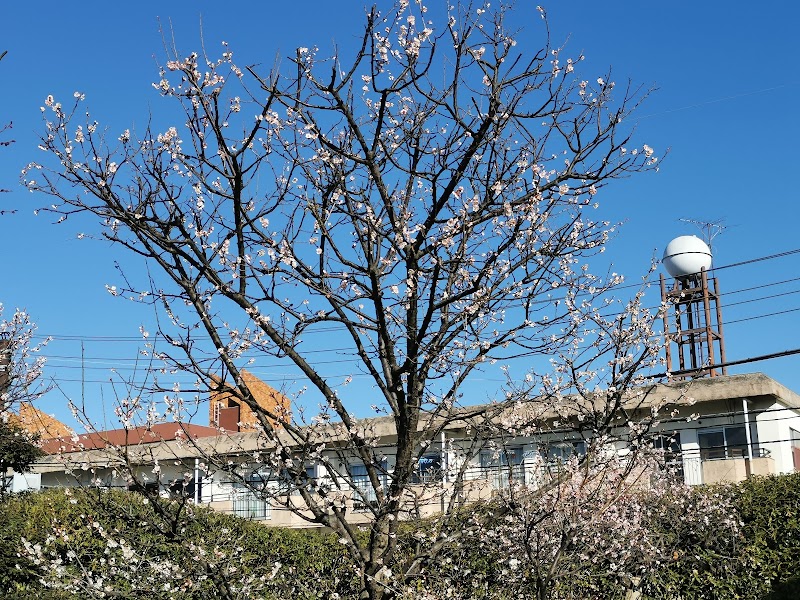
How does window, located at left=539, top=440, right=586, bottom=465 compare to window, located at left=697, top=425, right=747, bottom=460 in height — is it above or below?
below

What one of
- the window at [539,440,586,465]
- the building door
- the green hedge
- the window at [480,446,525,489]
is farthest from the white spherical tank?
the window at [539,440,586,465]

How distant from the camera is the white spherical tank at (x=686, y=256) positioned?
22.1 m

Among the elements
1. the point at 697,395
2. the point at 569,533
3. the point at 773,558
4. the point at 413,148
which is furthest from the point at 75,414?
the point at 697,395

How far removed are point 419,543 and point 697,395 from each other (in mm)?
12772

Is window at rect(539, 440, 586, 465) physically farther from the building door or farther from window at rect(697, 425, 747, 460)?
the building door

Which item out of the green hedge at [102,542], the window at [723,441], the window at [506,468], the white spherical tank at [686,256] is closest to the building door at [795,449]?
the window at [723,441]

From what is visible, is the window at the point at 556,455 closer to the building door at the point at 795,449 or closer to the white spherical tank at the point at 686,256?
the building door at the point at 795,449

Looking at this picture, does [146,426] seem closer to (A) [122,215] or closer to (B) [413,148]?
(A) [122,215]

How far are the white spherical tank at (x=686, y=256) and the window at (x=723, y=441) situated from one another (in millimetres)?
5755

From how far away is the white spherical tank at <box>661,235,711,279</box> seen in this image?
2208 cm

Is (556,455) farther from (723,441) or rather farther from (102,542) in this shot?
(723,441)

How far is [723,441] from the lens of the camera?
56.5 feet

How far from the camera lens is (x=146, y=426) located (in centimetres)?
642

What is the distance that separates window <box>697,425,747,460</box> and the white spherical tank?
18.9ft
